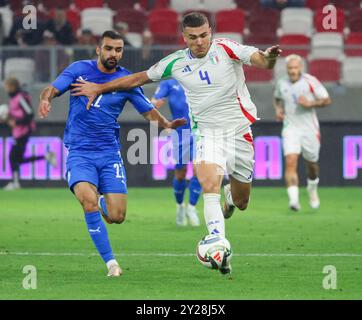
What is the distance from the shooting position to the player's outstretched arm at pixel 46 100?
34.6 ft

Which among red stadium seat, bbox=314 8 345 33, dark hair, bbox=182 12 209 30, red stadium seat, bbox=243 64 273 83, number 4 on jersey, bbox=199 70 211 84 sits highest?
red stadium seat, bbox=314 8 345 33

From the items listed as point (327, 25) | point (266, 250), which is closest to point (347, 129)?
point (327, 25)

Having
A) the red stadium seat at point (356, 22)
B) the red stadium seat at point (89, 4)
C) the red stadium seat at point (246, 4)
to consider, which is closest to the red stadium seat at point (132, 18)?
the red stadium seat at point (89, 4)

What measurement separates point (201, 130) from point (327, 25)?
12.5m

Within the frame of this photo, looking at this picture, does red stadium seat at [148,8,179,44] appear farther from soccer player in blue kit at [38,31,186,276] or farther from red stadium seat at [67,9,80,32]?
soccer player in blue kit at [38,31,186,276]

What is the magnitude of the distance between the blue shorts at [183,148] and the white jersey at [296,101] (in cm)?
299

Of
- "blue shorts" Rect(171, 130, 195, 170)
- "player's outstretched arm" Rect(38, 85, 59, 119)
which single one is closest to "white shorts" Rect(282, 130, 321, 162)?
"blue shorts" Rect(171, 130, 195, 170)

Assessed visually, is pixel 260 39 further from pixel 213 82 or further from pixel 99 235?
pixel 99 235

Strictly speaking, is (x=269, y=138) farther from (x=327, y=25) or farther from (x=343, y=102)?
(x=327, y=25)

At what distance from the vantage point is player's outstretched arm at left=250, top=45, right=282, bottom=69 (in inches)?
388

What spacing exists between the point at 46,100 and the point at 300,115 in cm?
836

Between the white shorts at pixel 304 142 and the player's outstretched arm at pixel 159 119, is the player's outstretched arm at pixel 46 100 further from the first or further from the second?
the white shorts at pixel 304 142

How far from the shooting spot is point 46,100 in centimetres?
1064

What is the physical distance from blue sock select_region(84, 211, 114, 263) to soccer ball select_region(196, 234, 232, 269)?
1.16m
